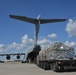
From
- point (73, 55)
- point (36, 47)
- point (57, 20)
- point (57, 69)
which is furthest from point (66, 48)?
point (36, 47)

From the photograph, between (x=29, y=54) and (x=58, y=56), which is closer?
(x=58, y=56)

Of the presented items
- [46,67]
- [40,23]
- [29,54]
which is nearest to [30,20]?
[40,23]

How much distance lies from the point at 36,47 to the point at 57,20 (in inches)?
297

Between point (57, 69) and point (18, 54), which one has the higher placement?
point (18, 54)

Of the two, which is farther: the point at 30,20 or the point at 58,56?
the point at 30,20

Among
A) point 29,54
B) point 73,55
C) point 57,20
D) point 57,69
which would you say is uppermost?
point 57,20

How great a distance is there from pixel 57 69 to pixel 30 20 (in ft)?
91.5

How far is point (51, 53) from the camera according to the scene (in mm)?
20500

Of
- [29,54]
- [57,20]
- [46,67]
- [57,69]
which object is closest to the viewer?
[57,69]

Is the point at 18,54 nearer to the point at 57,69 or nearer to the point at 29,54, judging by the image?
the point at 29,54

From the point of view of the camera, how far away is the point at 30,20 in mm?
46062

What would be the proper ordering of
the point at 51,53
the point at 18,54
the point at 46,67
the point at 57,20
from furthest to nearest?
the point at 18,54, the point at 57,20, the point at 46,67, the point at 51,53

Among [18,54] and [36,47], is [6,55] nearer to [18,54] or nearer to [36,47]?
[18,54]

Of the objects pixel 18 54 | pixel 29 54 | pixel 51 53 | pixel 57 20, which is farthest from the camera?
pixel 18 54
